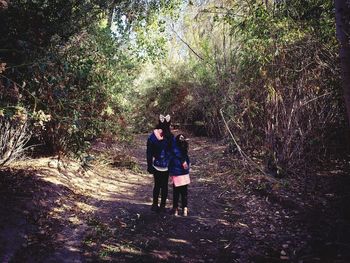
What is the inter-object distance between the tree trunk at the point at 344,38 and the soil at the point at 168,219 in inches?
88.6

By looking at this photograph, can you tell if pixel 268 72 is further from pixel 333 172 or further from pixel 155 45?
pixel 155 45

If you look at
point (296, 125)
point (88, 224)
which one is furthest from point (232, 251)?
point (296, 125)

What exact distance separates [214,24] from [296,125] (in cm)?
708

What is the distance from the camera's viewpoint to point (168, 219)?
22.4ft

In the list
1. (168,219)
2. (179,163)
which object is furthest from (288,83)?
(168,219)

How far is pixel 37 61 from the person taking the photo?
20.3 ft

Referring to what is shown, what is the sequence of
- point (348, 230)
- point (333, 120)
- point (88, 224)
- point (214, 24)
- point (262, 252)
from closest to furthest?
point (262, 252), point (348, 230), point (88, 224), point (333, 120), point (214, 24)

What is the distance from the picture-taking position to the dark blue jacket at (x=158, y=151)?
6.85 meters

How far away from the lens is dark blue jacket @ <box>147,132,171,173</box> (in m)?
6.85

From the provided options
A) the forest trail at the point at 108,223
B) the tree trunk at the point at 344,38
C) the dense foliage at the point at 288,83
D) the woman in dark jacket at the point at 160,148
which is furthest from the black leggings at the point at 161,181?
the tree trunk at the point at 344,38

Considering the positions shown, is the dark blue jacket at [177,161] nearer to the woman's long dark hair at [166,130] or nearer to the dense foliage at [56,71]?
the woman's long dark hair at [166,130]

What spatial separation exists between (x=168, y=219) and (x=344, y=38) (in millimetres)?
4352

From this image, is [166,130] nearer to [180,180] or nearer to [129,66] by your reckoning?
[180,180]

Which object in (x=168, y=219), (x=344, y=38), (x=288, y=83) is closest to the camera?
(x=344, y=38)
